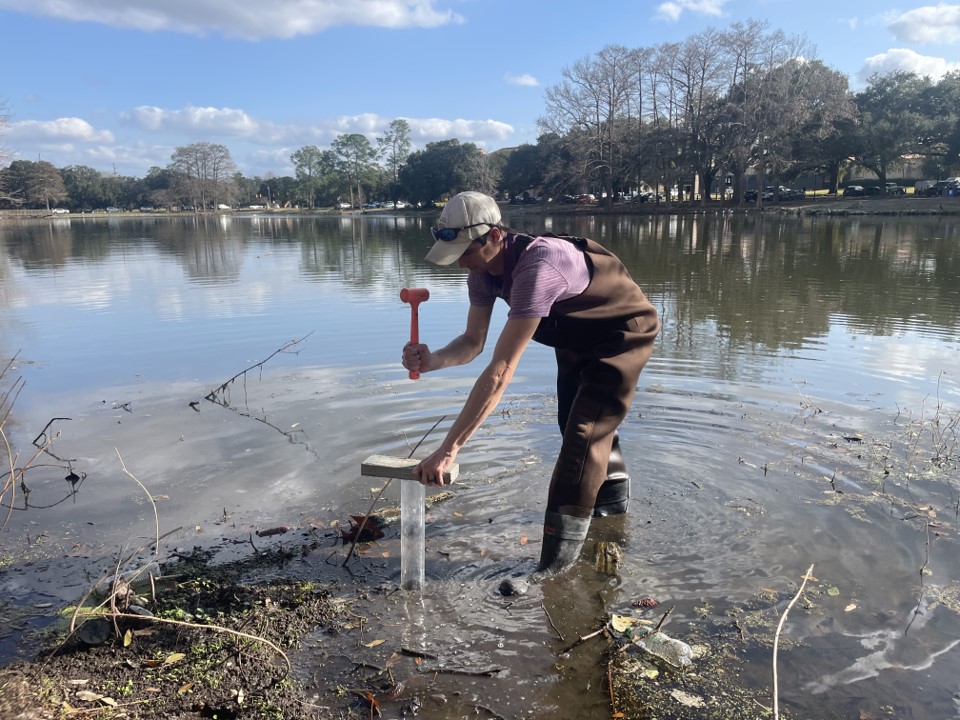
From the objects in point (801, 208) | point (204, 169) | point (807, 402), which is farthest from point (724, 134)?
point (204, 169)

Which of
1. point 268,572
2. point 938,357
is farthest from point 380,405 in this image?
point 938,357

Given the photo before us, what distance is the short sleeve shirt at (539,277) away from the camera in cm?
284

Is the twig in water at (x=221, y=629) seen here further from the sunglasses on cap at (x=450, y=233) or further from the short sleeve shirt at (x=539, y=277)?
the sunglasses on cap at (x=450, y=233)

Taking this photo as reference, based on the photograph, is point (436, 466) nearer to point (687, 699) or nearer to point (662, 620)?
point (662, 620)

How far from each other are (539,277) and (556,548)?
4.82ft

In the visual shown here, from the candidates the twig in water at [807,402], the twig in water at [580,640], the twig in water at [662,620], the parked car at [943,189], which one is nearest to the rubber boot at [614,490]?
the twig in water at [662,620]

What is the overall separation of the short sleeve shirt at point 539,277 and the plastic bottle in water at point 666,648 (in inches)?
60.1

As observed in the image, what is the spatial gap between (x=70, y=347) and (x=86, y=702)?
27.4 feet

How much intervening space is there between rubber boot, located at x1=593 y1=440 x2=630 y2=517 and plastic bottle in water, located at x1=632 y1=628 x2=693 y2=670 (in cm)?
113

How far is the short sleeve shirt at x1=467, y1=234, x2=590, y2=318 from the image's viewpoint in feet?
9.33

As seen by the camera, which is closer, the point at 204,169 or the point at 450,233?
the point at 450,233

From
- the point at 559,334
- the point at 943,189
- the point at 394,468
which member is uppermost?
the point at 943,189

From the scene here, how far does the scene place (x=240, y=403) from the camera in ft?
22.3

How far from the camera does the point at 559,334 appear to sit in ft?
11.0
